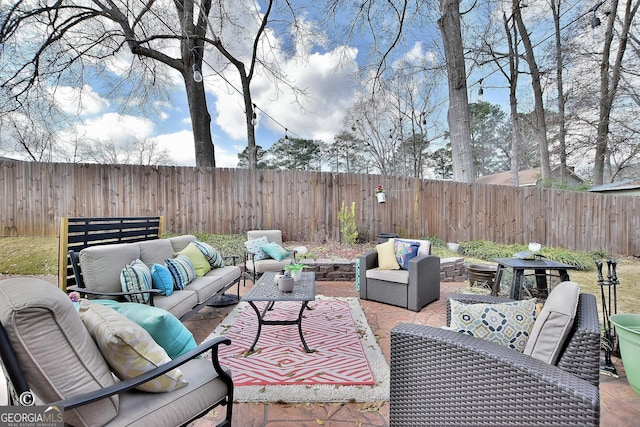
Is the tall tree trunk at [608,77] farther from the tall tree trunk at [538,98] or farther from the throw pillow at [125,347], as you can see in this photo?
the throw pillow at [125,347]

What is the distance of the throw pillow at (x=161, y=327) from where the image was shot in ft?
4.45

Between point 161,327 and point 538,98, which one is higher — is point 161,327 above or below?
below

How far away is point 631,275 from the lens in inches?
222

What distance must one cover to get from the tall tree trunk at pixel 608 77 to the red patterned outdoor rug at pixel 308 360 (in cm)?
1160

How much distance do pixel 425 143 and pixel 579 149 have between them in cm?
745

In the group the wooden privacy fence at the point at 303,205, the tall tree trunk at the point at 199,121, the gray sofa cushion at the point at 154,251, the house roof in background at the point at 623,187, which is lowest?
the gray sofa cushion at the point at 154,251

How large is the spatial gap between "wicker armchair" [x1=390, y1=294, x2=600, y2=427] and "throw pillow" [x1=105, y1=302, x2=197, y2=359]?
1.04 meters

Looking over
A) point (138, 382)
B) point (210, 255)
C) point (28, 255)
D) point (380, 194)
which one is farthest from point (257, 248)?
point (28, 255)

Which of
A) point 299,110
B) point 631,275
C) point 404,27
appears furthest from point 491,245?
point 299,110

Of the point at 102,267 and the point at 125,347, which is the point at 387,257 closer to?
the point at 102,267

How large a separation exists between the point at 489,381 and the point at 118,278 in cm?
288

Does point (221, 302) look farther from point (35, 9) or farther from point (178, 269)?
point (35, 9)

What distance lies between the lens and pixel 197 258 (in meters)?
3.56

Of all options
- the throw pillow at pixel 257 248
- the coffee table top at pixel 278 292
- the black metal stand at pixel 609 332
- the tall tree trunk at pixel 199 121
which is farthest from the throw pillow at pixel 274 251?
the tall tree trunk at pixel 199 121
